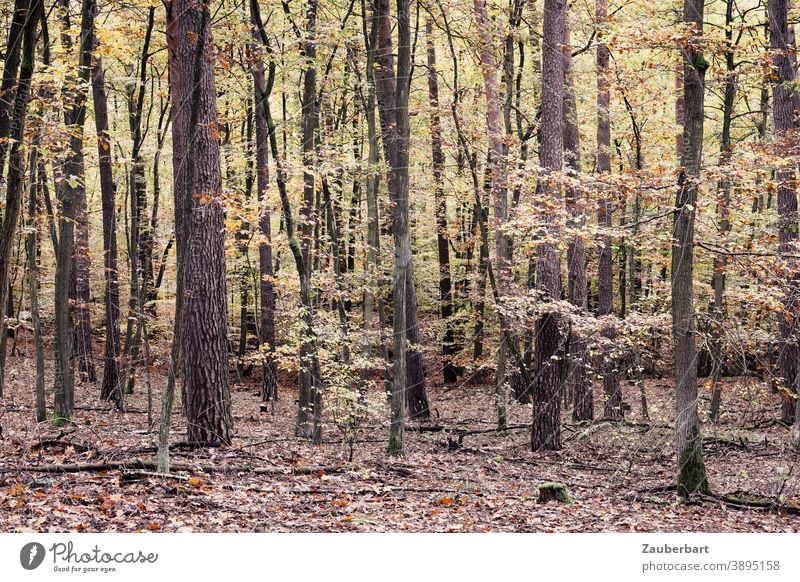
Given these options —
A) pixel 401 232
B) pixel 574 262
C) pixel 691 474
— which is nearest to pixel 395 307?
pixel 401 232

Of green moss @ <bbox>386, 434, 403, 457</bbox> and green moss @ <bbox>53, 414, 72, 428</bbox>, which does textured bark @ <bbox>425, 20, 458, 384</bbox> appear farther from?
green moss @ <bbox>53, 414, 72, 428</bbox>

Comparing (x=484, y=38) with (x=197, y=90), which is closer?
(x=197, y=90)

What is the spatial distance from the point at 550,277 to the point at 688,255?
4113 millimetres

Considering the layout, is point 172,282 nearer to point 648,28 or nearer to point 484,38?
point 484,38

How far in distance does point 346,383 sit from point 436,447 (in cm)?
259

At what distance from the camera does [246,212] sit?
35.7 feet

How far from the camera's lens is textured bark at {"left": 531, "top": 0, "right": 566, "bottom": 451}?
12242 millimetres

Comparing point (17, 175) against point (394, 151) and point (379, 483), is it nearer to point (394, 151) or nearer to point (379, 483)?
point (379, 483)

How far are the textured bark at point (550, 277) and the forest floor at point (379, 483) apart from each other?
0.54 m

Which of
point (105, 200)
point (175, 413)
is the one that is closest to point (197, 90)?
point (175, 413)

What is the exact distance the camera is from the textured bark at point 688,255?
8.39 m
